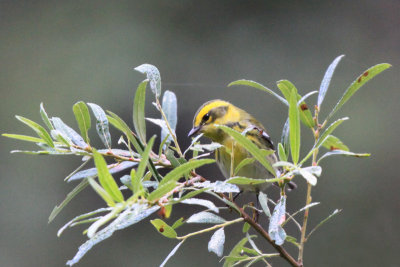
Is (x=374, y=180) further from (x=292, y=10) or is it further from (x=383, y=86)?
(x=292, y=10)

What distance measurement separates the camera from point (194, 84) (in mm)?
3672

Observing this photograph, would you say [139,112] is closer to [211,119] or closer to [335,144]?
[335,144]

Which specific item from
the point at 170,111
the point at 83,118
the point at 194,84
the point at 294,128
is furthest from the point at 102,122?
the point at 194,84

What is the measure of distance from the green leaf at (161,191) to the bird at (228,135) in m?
0.90

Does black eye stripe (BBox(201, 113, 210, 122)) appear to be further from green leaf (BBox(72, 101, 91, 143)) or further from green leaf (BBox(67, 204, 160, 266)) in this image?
green leaf (BBox(67, 204, 160, 266))

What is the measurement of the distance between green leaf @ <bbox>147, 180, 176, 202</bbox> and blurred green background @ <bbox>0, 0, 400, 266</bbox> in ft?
8.72

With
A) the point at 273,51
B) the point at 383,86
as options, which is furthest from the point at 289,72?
the point at 383,86

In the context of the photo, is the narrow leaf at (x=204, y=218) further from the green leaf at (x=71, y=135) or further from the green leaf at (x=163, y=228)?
the green leaf at (x=71, y=135)

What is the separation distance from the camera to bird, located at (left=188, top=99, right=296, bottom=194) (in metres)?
1.63

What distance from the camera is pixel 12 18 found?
15.6 ft

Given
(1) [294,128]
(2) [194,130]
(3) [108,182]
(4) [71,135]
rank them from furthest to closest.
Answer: (2) [194,130] < (4) [71,135] < (1) [294,128] < (3) [108,182]

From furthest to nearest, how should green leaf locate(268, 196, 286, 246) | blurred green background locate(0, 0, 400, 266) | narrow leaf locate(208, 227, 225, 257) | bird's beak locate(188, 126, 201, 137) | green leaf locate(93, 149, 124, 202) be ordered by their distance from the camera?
blurred green background locate(0, 0, 400, 266)
bird's beak locate(188, 126, 201, 137)
narrow leaf locate(208, 227, 225, 257)
green leaf locate(268, 196, 286, 246)
green leaf locate(93, 149, 124, 202)

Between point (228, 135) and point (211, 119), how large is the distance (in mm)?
80

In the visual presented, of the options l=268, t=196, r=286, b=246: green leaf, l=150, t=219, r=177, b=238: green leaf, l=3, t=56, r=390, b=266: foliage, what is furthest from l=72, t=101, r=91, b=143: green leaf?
l=268, t=196, r=286, b=246: green leaf
